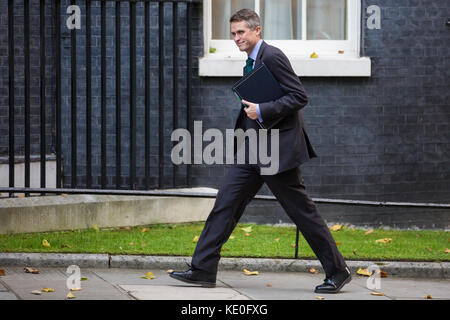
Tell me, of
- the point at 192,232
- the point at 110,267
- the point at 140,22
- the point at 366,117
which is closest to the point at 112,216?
the point at 192,232

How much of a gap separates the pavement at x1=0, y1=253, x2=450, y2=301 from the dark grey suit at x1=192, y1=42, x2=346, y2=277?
32 cm

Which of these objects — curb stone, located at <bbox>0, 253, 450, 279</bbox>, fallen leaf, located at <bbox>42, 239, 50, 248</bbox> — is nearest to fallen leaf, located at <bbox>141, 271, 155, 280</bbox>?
curb stone, located at <bbox>0, 253, 450, 279</bbox>

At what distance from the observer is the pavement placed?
6227 mm

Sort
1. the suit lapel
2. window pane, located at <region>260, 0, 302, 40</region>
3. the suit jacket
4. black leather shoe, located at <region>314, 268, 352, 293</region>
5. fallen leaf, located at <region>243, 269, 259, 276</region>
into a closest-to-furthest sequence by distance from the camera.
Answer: the suit jacket, the suit lapel, black leather shoe, located at <region>314, 268, 352, 293</region>, fallen leaf, located at <region>243, 269, 259, 276</region>, window pane, located at <region>260, 0, 302, 40</region>

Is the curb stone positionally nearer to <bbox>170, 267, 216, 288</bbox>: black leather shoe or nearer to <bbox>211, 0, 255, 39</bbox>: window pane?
<bbox>170, 267, 216, 288</bbox>: black leather shoe

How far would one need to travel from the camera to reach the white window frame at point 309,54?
1019cm

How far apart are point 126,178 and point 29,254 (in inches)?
109

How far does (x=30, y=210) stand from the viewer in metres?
8.53

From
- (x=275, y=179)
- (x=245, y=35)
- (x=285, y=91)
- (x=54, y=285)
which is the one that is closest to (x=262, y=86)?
(x=285, y=91)

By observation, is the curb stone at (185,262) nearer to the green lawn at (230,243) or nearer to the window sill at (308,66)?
the green lawn at (230,243)

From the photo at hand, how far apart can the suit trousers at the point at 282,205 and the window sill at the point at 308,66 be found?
384 centimetres

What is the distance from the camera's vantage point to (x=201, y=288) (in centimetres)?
643

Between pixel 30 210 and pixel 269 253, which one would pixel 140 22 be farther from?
pixel 269 253

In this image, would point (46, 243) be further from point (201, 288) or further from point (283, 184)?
point (283, 184)
